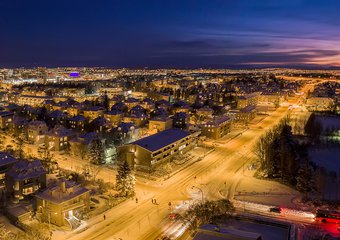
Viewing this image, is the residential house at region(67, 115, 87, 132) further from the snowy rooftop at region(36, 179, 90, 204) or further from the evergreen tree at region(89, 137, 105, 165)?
the snowy rooftop at region(36, 179, 90, 204)

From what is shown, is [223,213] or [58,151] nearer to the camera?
[223,213]

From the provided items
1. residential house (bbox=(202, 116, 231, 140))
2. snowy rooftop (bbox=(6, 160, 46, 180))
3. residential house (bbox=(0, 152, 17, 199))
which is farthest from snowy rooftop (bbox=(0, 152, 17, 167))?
residential house (bbox=(202, 116, 231, 140))

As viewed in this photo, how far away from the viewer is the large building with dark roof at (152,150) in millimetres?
20156

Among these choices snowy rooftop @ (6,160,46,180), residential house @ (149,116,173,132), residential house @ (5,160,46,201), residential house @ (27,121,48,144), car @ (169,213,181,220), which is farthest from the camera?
residential house @ (149,116,173,132)

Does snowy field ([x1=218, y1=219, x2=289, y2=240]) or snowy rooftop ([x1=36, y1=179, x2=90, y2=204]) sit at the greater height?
snowy rooftop ([x1=36, y1=179, x2=90, y2=204])

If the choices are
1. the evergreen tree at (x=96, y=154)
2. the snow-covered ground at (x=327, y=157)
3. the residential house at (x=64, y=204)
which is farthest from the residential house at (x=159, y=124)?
the residential house at (x=64, y=204)

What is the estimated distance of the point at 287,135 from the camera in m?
22.5

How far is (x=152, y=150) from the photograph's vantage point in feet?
66.0

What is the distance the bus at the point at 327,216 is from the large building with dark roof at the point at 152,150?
366 inches

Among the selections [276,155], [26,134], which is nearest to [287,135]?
[276,155]

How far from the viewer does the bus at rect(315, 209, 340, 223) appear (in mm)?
13609

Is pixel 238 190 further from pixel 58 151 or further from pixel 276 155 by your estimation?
pixel 58 151

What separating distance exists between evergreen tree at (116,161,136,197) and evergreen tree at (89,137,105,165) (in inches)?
209

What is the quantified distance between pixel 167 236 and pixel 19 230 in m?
5.50
